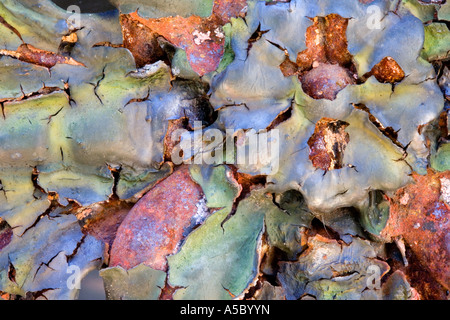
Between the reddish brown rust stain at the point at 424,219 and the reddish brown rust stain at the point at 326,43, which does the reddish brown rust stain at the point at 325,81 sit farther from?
the reddish brown rust stain at the point at 424,219

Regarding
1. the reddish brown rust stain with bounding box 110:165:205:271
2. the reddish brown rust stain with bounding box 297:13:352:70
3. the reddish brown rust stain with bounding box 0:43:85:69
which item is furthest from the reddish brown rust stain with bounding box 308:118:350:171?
the reddish brown rust stain with bounding box 0:43:85:69

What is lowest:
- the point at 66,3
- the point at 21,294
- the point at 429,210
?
the point at 21,294

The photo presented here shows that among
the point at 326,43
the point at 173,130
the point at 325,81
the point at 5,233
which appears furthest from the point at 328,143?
the point at 5,233

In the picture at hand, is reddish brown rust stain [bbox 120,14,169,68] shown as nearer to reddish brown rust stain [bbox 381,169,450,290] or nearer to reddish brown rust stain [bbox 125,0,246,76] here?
reddish brown rust stain [bbox 125,0,246,76]

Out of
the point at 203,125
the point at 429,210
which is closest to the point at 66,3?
the point at 203,125

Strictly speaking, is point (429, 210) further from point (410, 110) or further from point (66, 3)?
point (66, 3)

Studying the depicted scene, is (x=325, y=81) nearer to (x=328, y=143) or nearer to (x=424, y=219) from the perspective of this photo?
(x=328, y=143)
